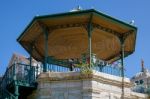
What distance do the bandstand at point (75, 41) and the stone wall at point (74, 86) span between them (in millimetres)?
469

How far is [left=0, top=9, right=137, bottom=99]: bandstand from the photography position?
23.1m

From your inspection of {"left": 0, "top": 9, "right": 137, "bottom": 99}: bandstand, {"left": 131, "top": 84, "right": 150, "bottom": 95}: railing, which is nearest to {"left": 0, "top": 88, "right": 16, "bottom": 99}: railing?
{"left": 0, "top": 9, "right": 137, "bottom": 99}: bandstand

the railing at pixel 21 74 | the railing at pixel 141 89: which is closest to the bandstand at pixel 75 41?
the railing at pixel 21 74

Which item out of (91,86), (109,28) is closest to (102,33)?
(109,28)

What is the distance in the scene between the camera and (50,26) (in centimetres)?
2408

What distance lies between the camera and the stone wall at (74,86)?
22172mm

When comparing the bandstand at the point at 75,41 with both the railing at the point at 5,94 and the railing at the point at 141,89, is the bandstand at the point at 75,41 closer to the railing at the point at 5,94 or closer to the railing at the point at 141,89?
the railing at the point at 5,94

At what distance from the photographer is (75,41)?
27312 millimetres

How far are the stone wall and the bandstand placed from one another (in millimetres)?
469

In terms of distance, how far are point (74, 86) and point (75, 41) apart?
5449 millimetres

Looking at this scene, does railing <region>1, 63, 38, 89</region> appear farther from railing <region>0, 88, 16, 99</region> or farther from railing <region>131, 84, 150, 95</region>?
railing <region>131, 84, 150, 95</region>

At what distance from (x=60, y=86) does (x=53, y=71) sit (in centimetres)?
133

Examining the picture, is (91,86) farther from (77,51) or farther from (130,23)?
(77,51)

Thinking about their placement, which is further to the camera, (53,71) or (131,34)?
(131,34)
